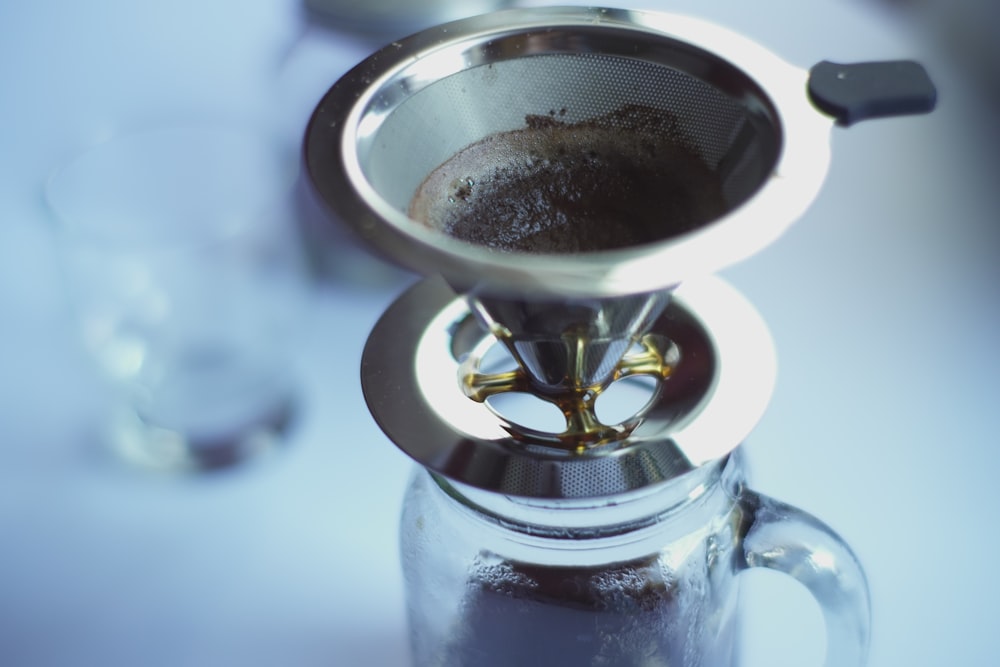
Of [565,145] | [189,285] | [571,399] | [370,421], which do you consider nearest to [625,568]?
[571,399]

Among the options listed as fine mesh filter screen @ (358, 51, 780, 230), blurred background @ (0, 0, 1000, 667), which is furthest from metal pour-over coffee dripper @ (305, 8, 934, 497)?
blurred background @ (0, 0, 1000, 667)

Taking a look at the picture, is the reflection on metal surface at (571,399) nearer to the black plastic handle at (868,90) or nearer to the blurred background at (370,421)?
the black plastic handle at (868,90)

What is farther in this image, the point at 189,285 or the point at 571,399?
the point at 189,285

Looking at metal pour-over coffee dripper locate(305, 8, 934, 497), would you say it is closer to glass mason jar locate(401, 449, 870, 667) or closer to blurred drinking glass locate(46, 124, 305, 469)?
glass mason jar locate(401, 449, 870, 667)

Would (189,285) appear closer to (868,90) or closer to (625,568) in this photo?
(625,568)

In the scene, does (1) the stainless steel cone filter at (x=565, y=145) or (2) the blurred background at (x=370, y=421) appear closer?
(1) the stainless steel cone filter at (x=565, y=145)

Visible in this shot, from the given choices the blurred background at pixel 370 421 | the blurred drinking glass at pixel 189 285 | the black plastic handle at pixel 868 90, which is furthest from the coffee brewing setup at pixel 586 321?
the blurred drinking glass at pixel 189 285
